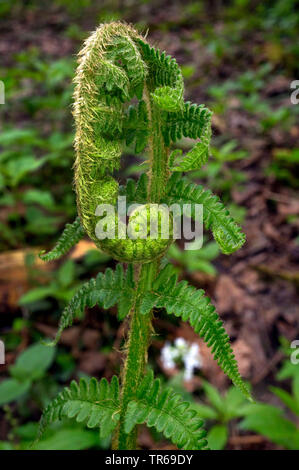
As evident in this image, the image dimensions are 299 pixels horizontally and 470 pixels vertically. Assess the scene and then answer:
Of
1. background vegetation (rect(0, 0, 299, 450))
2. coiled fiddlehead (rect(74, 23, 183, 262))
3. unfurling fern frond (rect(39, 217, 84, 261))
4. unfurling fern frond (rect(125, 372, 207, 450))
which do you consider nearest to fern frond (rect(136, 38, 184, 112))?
coiled fiddlehead (rect(74, 23, 183, 262))

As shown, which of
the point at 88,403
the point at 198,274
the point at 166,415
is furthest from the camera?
the point at 198,274

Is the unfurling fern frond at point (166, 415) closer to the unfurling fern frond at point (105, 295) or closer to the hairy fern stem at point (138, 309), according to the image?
the hairy fern stem at point (138, 309)

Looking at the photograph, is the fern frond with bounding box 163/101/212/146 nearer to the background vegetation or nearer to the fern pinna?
the fern pinna

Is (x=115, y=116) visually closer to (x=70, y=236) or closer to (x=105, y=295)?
(x=70, y=236)

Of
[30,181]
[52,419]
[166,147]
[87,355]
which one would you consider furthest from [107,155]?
[30,181]

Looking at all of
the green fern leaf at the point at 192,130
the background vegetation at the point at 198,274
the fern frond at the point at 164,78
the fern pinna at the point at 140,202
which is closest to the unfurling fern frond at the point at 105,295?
the fern pinna at the point at 140,202

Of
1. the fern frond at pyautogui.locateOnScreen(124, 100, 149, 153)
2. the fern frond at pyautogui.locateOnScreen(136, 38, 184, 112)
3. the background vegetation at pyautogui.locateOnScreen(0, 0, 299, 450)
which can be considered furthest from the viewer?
the background vegetation at pyautogui.locateOnScreen(0, 0, 299, 450)

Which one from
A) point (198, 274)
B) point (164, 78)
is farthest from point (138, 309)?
point (198, 274)
